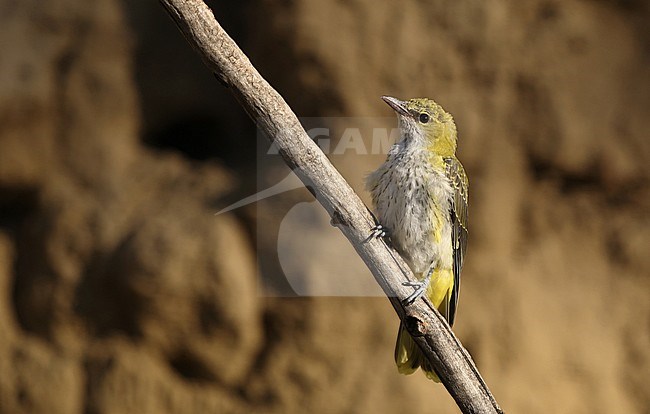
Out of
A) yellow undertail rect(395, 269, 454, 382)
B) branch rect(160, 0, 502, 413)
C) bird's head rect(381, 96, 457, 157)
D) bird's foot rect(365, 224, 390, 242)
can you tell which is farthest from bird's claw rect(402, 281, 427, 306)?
bird's head rect(381, 96, 457, 157)

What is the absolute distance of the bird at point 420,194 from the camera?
3.52m

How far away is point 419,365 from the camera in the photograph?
3.71m

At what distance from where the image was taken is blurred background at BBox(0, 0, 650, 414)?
18.0 feet

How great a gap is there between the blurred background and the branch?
92.5 inches

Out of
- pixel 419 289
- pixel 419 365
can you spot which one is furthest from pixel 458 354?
pixel 419 365

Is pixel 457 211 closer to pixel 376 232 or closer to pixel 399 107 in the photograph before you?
Answer: pixel 399 107

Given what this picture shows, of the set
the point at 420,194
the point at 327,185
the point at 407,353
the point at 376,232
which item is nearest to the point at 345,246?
the point at 407,353

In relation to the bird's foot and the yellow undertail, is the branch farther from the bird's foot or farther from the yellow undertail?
the yellow undertail

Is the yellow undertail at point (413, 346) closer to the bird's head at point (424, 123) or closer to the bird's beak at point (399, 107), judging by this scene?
the bird's head at point (424, 123)

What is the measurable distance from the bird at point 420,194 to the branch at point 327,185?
37cm

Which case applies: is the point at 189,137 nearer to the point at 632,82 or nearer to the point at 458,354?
→ the point at 632,82

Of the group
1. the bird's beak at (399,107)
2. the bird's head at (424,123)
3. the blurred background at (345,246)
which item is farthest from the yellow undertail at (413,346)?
the blurred background at (345,246)

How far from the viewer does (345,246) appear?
5.52 m

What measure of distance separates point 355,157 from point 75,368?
220cm
